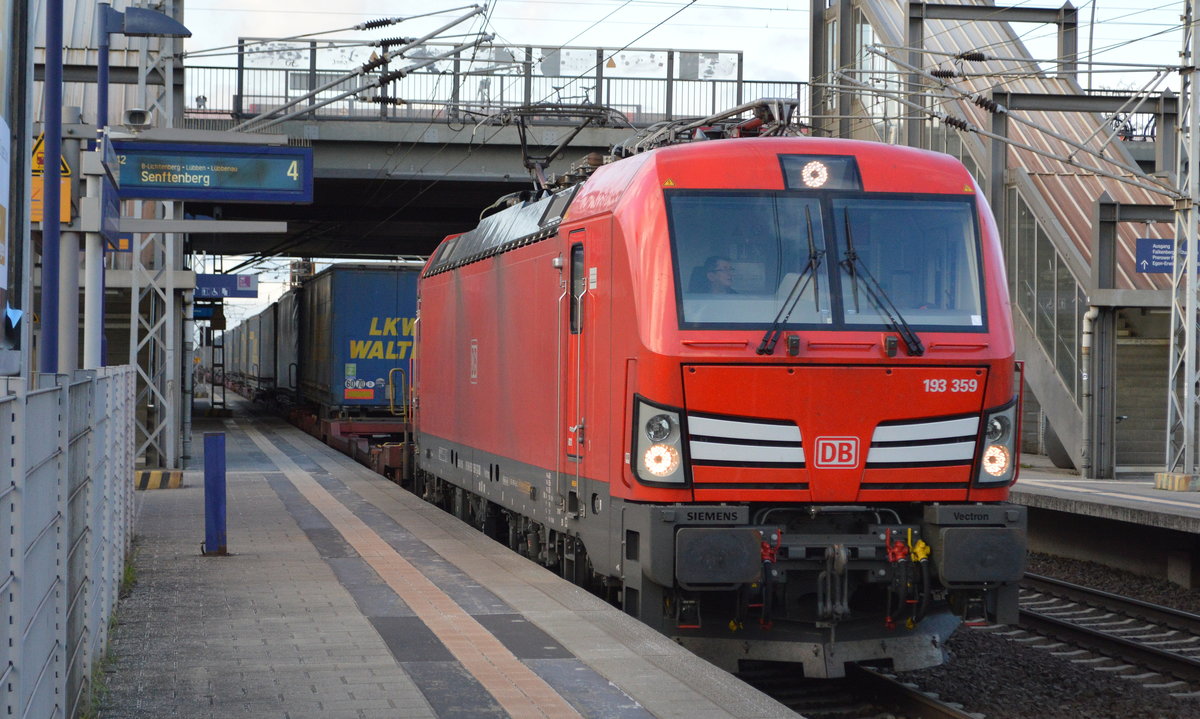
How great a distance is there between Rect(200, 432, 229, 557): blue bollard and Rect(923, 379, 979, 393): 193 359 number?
617cm

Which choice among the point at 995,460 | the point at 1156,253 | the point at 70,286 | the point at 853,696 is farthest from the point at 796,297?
the point at 1156,253

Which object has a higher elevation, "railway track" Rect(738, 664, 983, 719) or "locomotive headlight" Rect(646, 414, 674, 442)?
"locomotive headlight" Rect(646, 414, 674, 442)

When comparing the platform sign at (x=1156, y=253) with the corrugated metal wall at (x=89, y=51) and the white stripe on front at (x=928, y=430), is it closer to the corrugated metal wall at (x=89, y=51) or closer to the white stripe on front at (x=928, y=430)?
the white stripe on front at (x=928, y=430)

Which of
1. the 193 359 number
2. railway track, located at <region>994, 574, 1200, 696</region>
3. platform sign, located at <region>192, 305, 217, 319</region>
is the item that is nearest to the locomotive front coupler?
the 193 359 number

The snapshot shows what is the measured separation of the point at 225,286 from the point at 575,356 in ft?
53.6

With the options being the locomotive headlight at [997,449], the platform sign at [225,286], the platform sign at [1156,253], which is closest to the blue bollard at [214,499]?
the locomotive headlight at [997,449]

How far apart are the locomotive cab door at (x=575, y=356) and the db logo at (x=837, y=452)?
1750mm

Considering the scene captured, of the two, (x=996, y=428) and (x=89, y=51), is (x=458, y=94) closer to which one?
(x=89, y=51)

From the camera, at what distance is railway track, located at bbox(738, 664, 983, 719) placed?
8.50 meters

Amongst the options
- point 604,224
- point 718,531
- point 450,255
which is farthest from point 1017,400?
point 450,255

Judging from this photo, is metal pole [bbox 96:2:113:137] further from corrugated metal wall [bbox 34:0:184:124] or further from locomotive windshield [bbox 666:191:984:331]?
locomotive windshield [bbox 666:191:984:331]

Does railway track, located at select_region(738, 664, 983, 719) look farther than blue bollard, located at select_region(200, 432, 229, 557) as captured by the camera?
No

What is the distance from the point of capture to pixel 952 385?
8.50 meters

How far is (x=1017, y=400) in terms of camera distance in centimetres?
880
